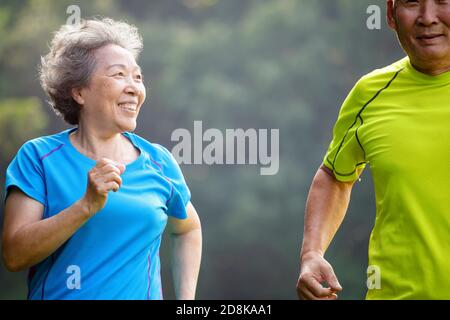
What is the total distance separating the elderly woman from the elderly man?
43cm

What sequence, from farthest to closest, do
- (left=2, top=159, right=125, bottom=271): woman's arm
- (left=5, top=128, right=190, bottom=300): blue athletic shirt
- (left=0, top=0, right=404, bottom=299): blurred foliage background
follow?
(left=0, top=0, right=404, bottom=299): blurred foliage background < (left=5, top=128, right=190, bottom=300): blue athletic shirt < (left=2, top=159, right=125, bottom=271): woman's arm

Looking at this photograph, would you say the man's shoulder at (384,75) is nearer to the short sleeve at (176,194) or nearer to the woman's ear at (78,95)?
the short sleeve at (176,194)

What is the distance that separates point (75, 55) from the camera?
8.19 feet

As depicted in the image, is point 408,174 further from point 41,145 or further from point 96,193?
point 41,145

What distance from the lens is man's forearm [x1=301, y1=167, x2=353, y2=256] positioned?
2.18 meters

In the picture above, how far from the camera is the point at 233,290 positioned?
40.0ft

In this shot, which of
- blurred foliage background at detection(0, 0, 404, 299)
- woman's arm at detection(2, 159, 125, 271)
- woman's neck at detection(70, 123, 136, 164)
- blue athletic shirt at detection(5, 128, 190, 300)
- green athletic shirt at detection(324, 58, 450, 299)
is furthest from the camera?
blurred foliage background at detection(0, 0, 404, 299)

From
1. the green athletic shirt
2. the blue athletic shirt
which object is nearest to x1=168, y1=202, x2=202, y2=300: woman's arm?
the blue athletic shirt

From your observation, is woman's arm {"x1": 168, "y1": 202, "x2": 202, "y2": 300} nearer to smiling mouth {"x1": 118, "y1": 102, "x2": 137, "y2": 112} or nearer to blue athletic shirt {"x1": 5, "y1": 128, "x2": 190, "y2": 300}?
blue athletic shirt {"x1": 5, "y1": 128, "x2": 190, "y2": 300}

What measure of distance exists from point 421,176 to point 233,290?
1036cm

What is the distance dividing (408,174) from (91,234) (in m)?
0.80

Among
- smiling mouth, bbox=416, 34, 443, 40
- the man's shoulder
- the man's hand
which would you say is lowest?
the man's hand
